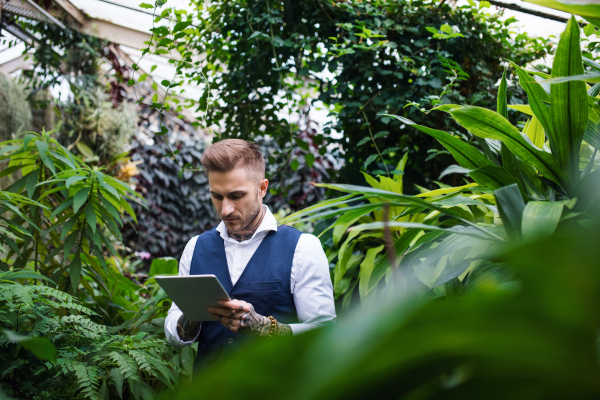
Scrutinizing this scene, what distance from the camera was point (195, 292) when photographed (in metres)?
1.12

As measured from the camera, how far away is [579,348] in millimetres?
161

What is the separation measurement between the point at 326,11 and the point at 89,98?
2.96m

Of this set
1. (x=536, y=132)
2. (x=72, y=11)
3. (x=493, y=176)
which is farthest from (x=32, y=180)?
(x=72, y=11)

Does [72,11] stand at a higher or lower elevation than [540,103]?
higher

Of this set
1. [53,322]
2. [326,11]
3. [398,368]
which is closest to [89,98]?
[326,11]

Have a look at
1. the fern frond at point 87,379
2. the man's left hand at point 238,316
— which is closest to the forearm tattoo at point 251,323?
the man's left hand at point 238,316

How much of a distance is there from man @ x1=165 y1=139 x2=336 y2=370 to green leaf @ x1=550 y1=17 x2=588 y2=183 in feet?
2.64

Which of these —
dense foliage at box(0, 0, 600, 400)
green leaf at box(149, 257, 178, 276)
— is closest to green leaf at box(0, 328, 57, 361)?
dense foliage at box(0, 0, 600, 400)

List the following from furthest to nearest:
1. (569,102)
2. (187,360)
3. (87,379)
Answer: (187,360) → (87,379) → (569,102)

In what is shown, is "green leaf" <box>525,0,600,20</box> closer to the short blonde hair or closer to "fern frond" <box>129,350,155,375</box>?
the short blonde hair

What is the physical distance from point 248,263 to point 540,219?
3.19 feet

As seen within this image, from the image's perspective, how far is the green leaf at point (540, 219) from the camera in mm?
583

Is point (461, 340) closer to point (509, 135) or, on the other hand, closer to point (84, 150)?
point (509, 135)

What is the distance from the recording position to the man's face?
54.8 inches
